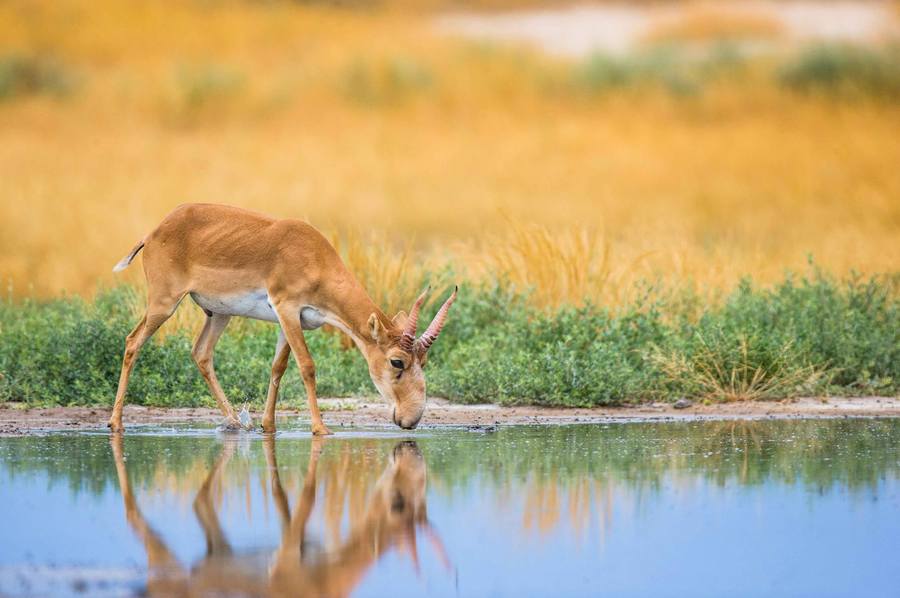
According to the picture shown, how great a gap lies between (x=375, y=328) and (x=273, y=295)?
1.00 meters

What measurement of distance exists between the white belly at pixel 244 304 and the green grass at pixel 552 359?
5.47 feet

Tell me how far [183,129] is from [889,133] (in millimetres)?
20011

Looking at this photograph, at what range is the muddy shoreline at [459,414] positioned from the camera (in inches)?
554

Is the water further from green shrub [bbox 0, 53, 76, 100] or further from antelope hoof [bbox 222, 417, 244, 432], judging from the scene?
green shrub [bbox 0, 53, 76, 100]

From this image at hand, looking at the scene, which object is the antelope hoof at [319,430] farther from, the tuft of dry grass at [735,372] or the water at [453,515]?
the tuft of dry grass at [735,372]

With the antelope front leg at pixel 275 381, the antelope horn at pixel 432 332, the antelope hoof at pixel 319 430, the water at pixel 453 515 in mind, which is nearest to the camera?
the water at pixel 453 515

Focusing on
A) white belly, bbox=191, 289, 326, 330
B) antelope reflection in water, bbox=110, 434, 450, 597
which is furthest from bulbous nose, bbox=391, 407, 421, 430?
antelope reflection in water, bbox=110, 434, 450, 597

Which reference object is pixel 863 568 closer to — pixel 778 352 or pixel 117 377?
pixel 778 352

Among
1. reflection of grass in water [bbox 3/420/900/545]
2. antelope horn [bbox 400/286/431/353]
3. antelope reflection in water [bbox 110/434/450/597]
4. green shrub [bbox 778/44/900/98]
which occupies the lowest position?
antelope reflection in water [bbox 110/434/450/597]

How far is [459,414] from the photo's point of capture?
14828mm

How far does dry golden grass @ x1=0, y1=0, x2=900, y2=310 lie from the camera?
32.3 m

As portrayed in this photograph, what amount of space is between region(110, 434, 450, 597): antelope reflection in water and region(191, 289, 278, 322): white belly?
2998mm

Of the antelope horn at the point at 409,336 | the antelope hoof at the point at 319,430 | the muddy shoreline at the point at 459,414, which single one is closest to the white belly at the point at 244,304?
the muddy shoreline at the point at 459,414

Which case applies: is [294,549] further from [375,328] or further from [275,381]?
[275,381]
